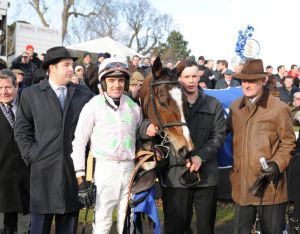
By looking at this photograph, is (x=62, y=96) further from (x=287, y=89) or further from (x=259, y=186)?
(x=287, y=89)

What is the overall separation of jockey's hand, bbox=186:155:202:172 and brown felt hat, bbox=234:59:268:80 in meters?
0.84

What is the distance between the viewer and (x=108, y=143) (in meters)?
3.37

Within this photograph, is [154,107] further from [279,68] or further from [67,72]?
[279,68]

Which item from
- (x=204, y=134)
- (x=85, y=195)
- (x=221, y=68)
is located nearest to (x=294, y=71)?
(x=221, y=68)

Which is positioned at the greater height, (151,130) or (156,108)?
(156,108)

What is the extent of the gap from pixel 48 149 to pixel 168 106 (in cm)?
112

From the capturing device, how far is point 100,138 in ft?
11.1

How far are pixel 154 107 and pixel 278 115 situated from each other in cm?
111

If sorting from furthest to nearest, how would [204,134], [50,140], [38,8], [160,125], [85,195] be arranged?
1. [38,8]
2. [204,134]
3. [50,140]
4. [160,125]
5. [85,195]

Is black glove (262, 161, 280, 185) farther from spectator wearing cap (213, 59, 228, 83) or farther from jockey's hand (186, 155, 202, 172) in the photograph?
spectator wearing cap (213, 59, 228, 83)

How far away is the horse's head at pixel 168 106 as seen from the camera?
330 centimetres

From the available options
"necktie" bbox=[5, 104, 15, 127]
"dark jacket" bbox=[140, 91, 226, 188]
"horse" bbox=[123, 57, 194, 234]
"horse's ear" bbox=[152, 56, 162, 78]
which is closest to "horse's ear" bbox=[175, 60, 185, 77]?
"horse" bbox=[123, 57, 194, 234]

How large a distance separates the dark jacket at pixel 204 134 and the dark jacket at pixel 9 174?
1.70m

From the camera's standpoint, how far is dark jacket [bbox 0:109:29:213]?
4449 mm
